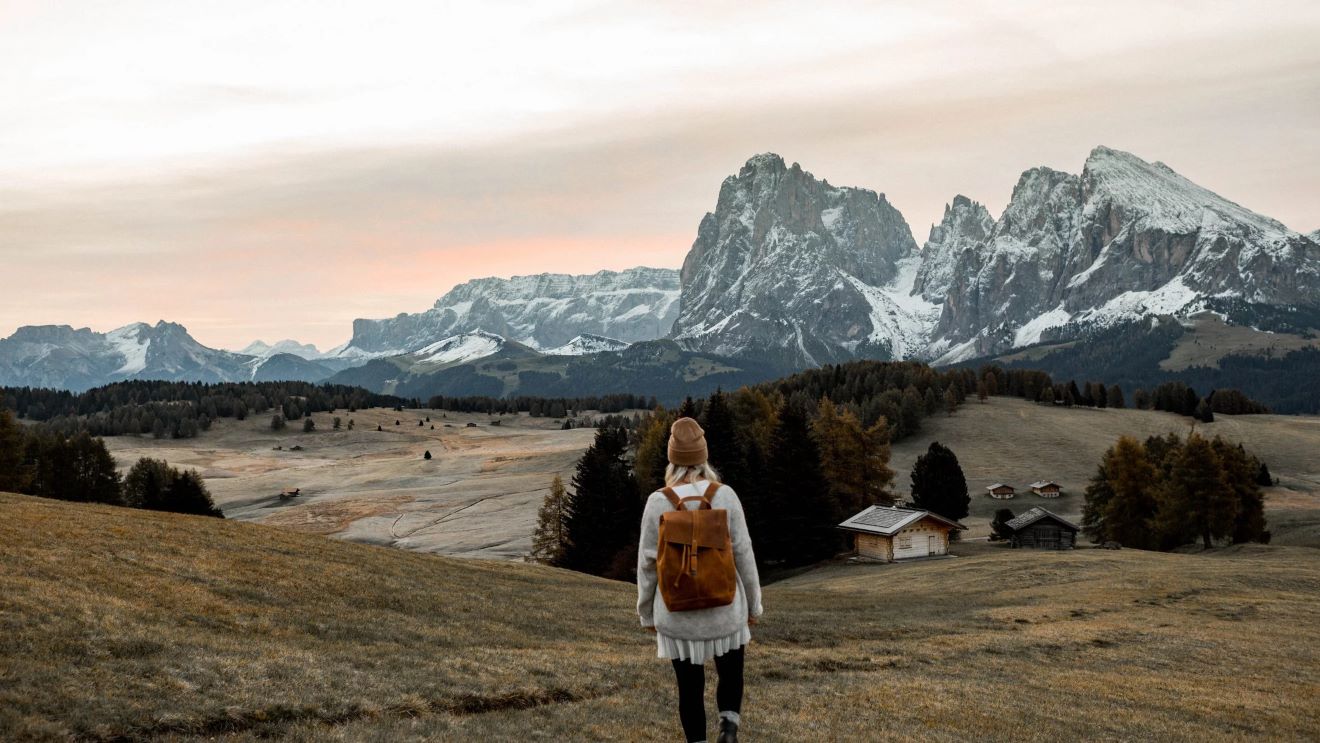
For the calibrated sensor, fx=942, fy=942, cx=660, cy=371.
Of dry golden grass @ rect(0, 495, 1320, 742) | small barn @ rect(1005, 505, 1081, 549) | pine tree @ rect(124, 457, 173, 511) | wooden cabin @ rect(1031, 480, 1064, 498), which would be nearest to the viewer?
dry golden grass @ rect(0, 495, 1320, 742)

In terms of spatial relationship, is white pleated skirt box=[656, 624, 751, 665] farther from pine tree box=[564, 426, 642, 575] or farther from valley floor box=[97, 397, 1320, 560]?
valley floor box=[97, 397, 1320, 560]

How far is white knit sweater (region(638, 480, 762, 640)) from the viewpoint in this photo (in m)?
11.2

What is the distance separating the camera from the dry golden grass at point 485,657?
15023mm

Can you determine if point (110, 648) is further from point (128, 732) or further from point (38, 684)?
point (128, 732)

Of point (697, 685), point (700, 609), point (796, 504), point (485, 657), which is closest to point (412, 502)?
point (796, 504)

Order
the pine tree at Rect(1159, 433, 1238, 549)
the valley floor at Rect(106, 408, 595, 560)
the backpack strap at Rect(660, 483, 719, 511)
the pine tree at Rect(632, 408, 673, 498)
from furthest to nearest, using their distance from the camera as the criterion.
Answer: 1. the valley floor at Rect(106, 408, 595, 560)
2. the pine tree at Rect(632, 408, 673, 498)
3. the pine tree at Rect(1159, 433, 1238, 549)
4. the backpack strap at Rect(660, 483, 719, 511)

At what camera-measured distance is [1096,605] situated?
4147 centimetres

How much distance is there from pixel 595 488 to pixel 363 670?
210ft

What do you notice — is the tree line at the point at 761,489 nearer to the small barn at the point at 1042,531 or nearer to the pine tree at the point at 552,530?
the pine tree at the point at 552,530

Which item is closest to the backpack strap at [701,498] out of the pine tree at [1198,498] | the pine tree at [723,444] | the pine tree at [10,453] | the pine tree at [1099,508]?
the pine tree at [723,444]

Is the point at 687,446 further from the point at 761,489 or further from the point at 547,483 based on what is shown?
the point at 547,483

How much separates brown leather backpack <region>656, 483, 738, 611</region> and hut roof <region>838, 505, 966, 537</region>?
2697 inches

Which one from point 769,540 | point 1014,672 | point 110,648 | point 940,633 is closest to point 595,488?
point 769,540

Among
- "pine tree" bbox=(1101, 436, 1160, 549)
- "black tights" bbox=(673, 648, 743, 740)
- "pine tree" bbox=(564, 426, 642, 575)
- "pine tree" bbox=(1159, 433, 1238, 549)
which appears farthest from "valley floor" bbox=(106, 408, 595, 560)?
"black tights" bbox=(673, 648, 743, 740)
